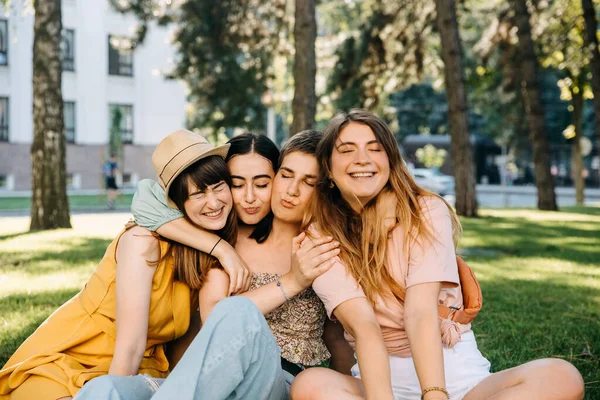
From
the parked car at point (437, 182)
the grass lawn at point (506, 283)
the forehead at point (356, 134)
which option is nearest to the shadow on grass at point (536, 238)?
the grass lawn at point (506, 283)

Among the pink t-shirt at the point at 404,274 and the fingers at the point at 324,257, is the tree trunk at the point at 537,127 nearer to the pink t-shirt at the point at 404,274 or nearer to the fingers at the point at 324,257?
the pink t-shirt at the point at 404,274

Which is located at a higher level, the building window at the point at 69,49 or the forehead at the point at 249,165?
the building window at the point at 69,49

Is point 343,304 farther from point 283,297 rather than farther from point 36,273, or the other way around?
point 36,273

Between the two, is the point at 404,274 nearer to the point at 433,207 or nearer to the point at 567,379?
the point at 433,207

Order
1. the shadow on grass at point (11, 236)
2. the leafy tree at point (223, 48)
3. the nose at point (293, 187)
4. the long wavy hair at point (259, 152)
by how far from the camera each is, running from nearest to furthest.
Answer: the nose at point (293, 187), the long wavy hair at point (259, 152), the shadow on grass at point (11, 236), the leafy tree at point (223, 48)

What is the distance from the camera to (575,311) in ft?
20.6

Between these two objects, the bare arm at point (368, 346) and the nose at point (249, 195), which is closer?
the bare arm at point (368, 346)

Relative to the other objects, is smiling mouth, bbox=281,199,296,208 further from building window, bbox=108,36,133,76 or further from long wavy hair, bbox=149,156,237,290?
building window, bbox=108,36,133,76

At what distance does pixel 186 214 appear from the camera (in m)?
3.47

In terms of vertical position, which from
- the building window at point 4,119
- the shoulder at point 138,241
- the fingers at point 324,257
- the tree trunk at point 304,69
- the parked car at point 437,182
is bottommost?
the fingers at point 324,257

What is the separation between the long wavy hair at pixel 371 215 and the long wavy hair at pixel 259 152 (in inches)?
10.8

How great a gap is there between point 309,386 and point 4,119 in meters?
34.4

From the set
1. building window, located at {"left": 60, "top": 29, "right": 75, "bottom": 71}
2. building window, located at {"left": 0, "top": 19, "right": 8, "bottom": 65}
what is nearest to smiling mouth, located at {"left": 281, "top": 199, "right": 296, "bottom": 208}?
building window, located at {"left": 0, "top": 19, "right": 8, "bottom": 65}

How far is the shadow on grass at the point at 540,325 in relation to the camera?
4797mm
